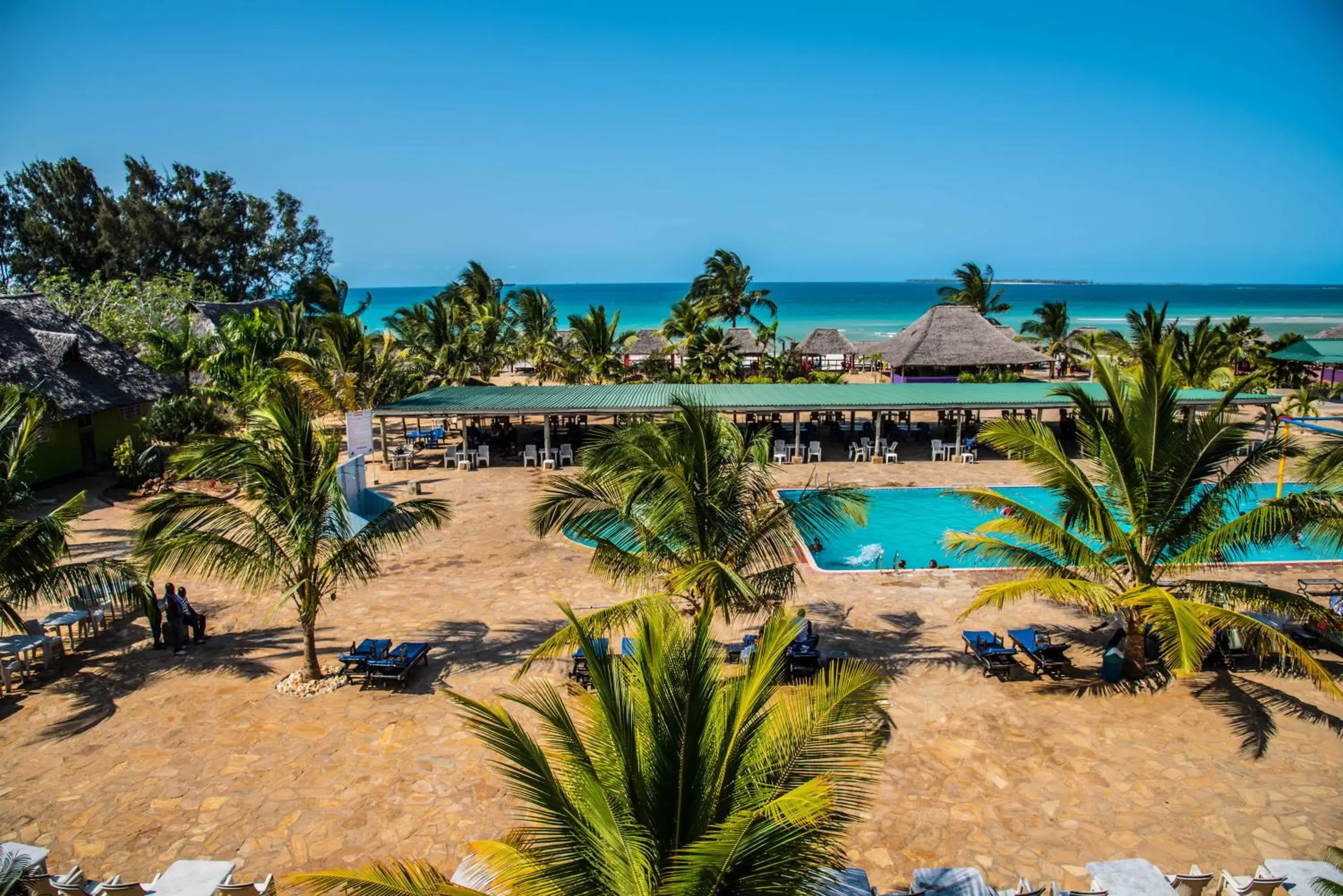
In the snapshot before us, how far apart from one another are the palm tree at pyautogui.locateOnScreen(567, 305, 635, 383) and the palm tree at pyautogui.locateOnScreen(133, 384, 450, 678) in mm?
19784

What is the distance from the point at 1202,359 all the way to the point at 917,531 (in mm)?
14151

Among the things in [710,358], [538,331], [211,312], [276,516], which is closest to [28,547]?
[276,516]

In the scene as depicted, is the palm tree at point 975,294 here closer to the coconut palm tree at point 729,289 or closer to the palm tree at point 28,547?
the coconut palm tree at point 729,289

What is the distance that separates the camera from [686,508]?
838cm

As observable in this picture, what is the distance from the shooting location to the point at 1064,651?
35.1 feet

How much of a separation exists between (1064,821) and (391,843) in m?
6.18

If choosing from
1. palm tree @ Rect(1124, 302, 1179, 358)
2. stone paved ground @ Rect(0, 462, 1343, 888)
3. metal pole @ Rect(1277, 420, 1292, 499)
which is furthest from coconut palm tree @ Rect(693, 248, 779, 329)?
stone paved ground @ Rect(0, 462, 1343, 888)

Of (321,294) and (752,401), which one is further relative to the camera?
(321,294)

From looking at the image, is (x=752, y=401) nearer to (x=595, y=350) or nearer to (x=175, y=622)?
(x=595, y=350)

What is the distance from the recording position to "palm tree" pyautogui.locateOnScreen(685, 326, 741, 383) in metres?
31.4

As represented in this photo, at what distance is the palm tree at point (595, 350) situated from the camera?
2934 centimetres

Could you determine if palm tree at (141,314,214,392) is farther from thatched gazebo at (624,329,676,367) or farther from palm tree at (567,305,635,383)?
thatched gazebo at (624,329,676,367)

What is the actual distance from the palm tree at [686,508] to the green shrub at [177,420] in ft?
54.1

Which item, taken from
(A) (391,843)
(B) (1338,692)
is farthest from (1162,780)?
(A) (391,843)
